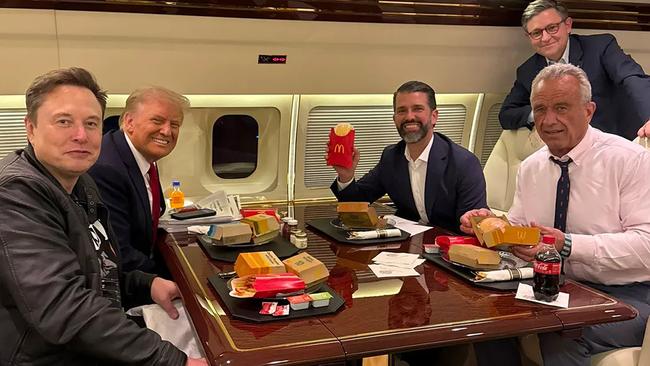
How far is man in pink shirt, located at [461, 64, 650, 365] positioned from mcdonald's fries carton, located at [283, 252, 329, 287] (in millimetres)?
809

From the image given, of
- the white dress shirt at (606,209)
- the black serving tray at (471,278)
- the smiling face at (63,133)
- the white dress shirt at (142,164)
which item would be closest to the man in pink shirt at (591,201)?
the white dress shirt at (606,209)

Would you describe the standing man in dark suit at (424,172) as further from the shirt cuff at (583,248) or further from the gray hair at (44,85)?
the gray hair at (44,85)

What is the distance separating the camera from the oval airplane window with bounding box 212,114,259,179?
14.9 ft

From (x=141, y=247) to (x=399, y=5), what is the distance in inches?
85.6

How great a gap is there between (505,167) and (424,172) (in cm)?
109

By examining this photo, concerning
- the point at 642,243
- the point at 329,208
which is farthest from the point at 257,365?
the point at 329,208

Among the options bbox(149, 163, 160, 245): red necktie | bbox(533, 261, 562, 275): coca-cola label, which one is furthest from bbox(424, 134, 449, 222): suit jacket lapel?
bbox(149, 163, 160, 245): red necktie

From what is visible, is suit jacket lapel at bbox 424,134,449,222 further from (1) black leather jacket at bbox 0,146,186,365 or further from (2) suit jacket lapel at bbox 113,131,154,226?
(1) black leather jacket at bbox 0,146,186,365

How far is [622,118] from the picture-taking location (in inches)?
158

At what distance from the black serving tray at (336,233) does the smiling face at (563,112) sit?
764mm

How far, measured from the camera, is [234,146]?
4.62 m

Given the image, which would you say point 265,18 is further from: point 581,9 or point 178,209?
point 581,9

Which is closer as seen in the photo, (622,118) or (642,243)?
(642,243)

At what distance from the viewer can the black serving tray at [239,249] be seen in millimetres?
2494
